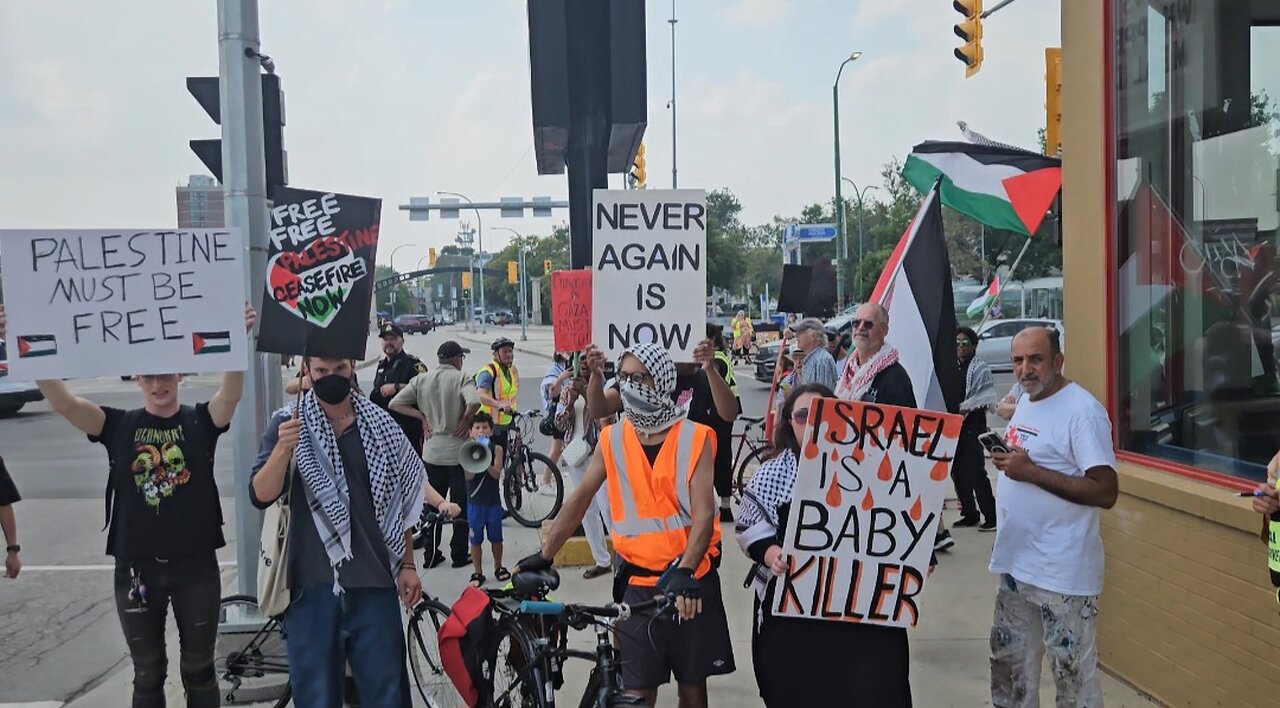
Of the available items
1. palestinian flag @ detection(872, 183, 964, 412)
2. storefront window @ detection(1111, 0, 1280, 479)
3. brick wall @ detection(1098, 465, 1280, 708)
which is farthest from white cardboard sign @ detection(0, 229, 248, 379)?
storefront window @ detection(1111, 0, 1280, 479)

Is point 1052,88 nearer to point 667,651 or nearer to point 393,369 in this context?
point 393,369

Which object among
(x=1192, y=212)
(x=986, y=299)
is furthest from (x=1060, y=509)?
(x=986, y=299)

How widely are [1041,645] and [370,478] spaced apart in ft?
9.34

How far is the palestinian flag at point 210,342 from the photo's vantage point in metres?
4.68

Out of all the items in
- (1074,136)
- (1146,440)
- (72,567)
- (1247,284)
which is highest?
(1074,136)

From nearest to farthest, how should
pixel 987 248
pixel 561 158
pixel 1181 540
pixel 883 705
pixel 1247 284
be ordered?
pixel 883 705
pixel 1181 540
pixel 1247 284
pixel 561 158
pixel 987 248

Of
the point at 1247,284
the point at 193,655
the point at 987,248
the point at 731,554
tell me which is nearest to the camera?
the point at 193,655

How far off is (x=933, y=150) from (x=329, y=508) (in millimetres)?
5133

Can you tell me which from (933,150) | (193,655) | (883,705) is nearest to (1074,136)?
(933,150)

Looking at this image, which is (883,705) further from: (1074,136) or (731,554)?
(731,554)

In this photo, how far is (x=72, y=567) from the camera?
976cm

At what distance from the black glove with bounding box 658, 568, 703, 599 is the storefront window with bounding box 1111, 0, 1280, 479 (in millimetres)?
3069

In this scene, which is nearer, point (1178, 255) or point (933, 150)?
point (1178, 255)

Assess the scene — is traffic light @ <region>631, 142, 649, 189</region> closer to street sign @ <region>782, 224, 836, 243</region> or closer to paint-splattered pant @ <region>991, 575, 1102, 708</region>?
street sign @ <region>782, 224, 836, 243</region>
